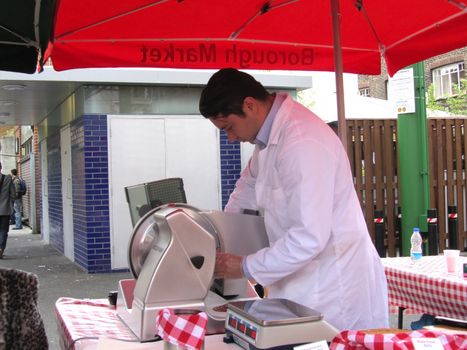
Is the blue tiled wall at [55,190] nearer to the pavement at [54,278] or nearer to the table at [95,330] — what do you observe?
the pavement at [54,278]

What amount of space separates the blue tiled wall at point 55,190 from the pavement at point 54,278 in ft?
1.04

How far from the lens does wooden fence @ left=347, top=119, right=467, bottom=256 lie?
31.3ft

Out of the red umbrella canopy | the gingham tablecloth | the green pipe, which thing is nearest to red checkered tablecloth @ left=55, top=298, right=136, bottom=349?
the red umbrella canopy

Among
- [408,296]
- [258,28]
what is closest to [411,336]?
[258,28]

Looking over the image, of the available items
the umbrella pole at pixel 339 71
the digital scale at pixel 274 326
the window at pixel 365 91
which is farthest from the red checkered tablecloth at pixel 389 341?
the window at pixel 365 91

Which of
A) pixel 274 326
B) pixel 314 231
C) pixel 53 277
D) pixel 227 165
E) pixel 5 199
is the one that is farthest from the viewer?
pixel 5 199

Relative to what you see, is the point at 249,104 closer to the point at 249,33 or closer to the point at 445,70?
the point at 249,33

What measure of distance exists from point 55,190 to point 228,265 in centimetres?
1069

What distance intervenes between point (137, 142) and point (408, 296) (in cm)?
578

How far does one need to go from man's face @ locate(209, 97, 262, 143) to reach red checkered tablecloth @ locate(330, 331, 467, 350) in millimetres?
981

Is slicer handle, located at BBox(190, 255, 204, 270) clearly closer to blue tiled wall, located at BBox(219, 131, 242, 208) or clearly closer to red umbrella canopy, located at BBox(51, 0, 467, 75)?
red umbrella canopy, located at BBox(51, 0, 467, 75)

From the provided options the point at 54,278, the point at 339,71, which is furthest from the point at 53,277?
the point at 339,71

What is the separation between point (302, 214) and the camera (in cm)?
204

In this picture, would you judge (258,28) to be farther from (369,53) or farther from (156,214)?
(156,214)
